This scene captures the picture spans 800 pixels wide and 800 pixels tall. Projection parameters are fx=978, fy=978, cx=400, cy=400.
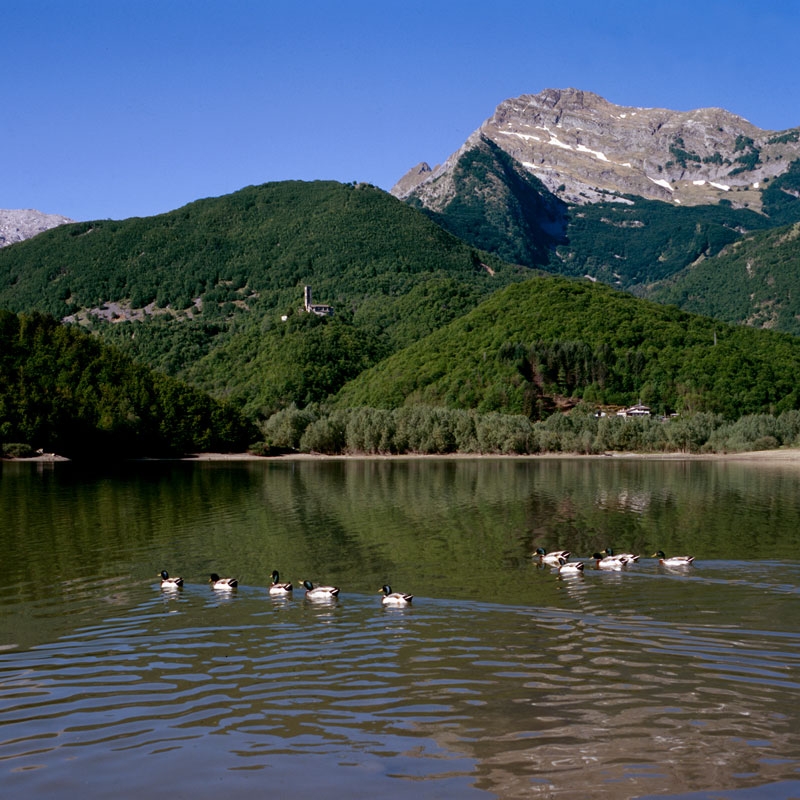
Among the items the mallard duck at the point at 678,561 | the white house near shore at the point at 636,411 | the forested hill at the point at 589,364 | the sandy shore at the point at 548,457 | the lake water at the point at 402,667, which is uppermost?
the forested hill at the point at 589,364

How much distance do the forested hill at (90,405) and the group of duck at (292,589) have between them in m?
94.6

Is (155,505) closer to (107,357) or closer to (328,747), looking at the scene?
(328,747)

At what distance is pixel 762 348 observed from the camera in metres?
180

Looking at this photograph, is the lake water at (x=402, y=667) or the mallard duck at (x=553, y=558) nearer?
the lake water at (x=402, y=667)

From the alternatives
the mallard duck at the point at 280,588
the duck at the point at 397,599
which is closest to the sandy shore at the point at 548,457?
the mallard duck at the point at 280,588

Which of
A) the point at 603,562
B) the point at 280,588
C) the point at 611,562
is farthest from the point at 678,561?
the point at 280,588

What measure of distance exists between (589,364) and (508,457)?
4461cm

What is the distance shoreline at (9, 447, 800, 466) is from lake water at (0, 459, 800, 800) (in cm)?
7998

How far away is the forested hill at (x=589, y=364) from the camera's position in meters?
160

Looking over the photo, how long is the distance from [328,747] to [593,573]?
1827cm

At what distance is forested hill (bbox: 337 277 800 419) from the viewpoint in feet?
524

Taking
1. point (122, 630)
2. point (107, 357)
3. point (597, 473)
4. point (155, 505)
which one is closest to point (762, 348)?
point (597, 473)

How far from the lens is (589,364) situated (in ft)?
556

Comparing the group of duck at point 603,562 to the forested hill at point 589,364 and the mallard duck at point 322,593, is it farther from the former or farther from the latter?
the forested hill at point 589,364
